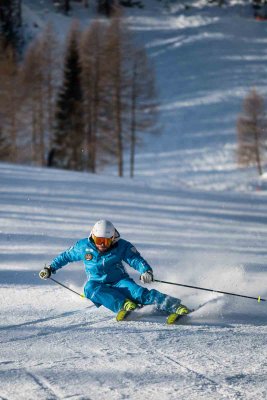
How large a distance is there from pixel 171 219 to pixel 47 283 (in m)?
7.07

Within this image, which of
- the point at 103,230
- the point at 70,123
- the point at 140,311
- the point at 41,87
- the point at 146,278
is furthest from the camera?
the point at 41,87

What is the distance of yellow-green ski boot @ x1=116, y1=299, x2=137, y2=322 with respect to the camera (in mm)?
6430

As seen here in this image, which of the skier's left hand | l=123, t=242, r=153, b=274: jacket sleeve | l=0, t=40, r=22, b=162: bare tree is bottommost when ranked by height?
the skier's left hand

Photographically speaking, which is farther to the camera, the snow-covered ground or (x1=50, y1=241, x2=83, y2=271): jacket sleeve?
(x1=50, y1=241, x2=83, y2=271): jacket sleeve

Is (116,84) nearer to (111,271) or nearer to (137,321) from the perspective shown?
(111,271)

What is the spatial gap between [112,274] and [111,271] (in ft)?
0.12

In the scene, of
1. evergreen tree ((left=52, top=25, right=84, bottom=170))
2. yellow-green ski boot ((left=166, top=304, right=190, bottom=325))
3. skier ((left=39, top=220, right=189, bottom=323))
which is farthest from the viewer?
evergreen tree ((left=52, top=25, right=84, bottom=170))

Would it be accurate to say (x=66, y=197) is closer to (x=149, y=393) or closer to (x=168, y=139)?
(x=149, y=393)

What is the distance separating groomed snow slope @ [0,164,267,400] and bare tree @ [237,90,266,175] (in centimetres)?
2059

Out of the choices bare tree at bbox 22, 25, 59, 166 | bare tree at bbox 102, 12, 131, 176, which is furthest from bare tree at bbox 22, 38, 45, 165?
bare tree at bbox 102, 12, 131, 176

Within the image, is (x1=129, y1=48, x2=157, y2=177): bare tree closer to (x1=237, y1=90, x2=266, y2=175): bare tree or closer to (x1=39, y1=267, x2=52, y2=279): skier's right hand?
(x1=237, y1=90, x2=266, y2=175): bare tree

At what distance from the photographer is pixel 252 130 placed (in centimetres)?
3525

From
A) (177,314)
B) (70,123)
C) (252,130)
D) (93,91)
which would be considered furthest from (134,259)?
(252,130)

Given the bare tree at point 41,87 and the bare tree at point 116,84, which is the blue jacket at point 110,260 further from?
the bare tree at point 41,87
